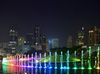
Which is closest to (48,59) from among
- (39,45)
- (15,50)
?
(15,50)

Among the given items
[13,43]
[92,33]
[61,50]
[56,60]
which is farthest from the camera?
[13,43]

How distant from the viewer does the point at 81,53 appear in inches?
3081

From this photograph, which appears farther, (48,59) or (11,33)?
(11,33)

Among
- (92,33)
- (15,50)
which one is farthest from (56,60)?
(15,50)

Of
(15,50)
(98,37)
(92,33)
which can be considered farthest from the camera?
(15,50)

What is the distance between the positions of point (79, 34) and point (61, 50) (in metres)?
91.6

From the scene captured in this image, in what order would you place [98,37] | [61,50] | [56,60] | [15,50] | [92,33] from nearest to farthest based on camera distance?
[56,60] < [61,50] < [98,37] < [92,33] < [15,50]

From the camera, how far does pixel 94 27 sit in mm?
131750

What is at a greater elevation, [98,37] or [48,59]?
[98,37]

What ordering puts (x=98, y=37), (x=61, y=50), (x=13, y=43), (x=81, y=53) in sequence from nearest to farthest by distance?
(x=81, y=53) → (x=61, y=50) → (x=98, y=37) → (x=13, y=43)

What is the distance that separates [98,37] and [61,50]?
130ft

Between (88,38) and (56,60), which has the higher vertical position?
(88,38)

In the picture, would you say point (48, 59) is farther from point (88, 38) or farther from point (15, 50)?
point (15, 50)

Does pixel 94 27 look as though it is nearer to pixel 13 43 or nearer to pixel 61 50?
pixel 61 50
